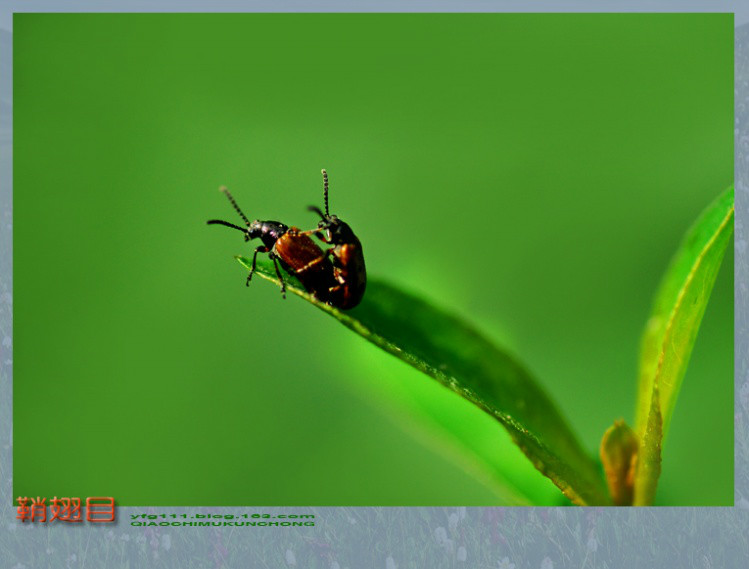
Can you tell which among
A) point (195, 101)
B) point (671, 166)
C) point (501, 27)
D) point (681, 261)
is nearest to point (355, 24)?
point (501, 27)

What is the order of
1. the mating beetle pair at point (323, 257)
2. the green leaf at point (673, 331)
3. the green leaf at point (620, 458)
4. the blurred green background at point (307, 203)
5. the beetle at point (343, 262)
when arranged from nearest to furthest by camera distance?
1. the green leaf at point (673, 331)
2. the green leaf at point (620, 458)
3. the beetle at point (343, 262)
4. the mating beetle pair at point (323, 257)
5. the blurred green background at point (307, 203)

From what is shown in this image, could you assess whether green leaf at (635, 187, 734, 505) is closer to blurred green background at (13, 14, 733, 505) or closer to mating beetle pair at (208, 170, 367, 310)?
mating beetle pair at (208, 170, 367, 310)
